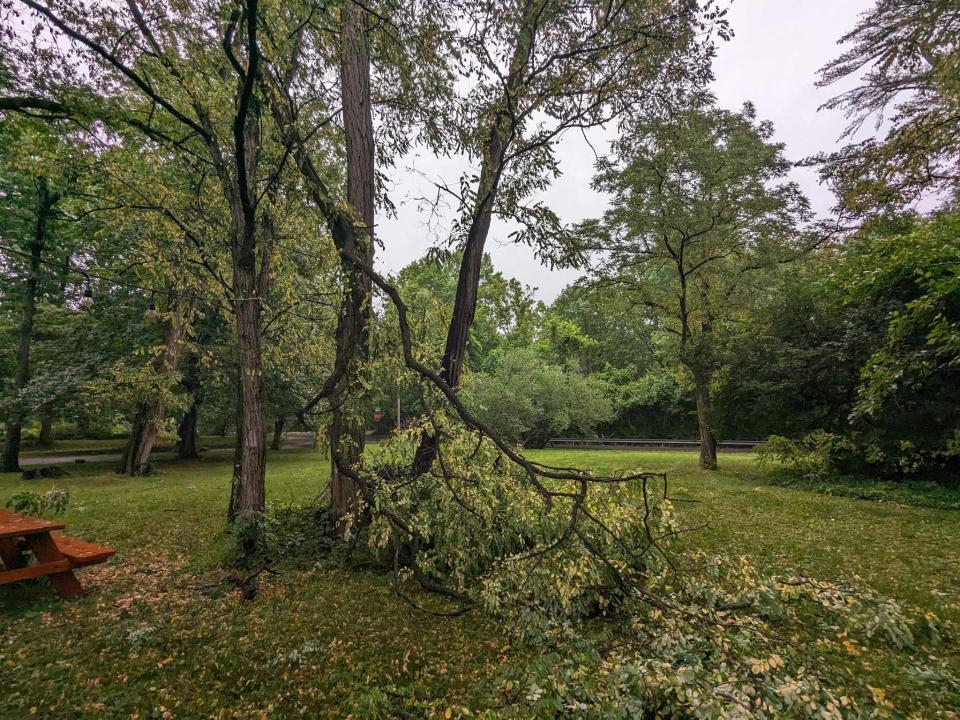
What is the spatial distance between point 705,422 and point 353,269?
10530 millimetres

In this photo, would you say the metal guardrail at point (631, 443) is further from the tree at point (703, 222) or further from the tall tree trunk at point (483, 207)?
the tall tree trunk at point (483, 207)

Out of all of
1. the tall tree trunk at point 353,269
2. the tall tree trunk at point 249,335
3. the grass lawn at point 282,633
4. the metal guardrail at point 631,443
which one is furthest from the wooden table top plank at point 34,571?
the metal guardrail at point 631,443

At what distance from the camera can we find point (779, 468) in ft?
35.9

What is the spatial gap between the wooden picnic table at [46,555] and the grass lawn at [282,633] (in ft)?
0.55

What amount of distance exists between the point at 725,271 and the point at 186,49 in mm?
12195

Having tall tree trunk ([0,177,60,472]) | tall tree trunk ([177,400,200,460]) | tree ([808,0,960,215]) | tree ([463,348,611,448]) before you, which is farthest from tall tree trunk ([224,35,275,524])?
tree ([463,348,611,448])

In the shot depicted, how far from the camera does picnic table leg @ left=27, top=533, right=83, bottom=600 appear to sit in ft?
12.3

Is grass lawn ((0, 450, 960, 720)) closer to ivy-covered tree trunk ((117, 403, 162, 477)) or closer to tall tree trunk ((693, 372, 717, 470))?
tall tree trunk ((693, 372, 717, 470))

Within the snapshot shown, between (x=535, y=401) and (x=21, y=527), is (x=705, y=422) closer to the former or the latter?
(x=535, y=401)

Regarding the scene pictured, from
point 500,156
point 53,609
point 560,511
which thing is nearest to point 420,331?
point 500,156

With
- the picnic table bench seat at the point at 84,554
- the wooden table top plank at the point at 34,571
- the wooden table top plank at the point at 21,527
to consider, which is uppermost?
the wooden table top plank at the point at 21,527

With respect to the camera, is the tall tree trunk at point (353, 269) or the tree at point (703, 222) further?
the tree at point (703, 222)

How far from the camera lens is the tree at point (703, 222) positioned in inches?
434

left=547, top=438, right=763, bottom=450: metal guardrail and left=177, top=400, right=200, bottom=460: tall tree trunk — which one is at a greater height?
left=177, top=400, right=200, bottom=460: tall tree trunk
